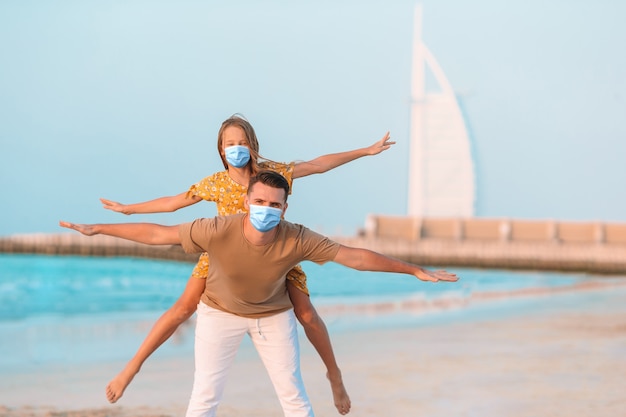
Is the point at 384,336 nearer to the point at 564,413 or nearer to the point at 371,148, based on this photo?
the point at 564,413

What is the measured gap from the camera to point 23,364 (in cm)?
848

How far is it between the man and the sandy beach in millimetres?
1869

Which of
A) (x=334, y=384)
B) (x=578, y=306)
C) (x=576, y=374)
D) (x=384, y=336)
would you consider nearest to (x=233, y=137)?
(x=334, y=384)

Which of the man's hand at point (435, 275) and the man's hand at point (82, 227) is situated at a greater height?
the man's hand at point (82, 227)

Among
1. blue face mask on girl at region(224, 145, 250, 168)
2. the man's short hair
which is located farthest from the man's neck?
blue face mask on girl at region(224, 145, 250, 168)

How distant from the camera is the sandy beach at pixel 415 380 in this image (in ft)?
21.2

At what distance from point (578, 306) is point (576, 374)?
668 centimetres

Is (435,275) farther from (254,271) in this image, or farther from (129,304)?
(129,304)

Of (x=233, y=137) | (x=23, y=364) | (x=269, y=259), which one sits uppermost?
(x=233, y=137)

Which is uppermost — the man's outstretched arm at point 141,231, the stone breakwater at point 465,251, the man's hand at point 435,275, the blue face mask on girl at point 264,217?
the blue face mask on girl at point 264,217

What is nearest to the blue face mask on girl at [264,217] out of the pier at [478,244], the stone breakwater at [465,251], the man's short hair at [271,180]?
the man's short hair at [271,180]

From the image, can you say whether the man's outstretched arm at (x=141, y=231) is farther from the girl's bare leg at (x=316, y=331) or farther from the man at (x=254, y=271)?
the girl's bare leg at (x=316, y=331)

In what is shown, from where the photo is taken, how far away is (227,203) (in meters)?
4.79

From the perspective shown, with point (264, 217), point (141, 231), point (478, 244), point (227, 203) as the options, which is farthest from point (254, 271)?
point (478, 244)
